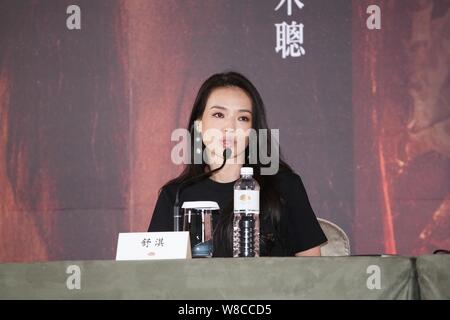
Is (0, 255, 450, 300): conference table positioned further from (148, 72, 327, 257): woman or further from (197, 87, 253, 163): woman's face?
(197, 87, 253, 163): woman's face

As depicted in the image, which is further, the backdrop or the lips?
the backdrop

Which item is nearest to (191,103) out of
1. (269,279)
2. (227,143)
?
(227,143)

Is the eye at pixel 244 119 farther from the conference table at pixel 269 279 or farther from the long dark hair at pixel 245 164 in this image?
the conference table at pixel 269 279

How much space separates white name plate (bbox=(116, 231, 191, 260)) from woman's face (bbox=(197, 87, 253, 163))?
0.72m

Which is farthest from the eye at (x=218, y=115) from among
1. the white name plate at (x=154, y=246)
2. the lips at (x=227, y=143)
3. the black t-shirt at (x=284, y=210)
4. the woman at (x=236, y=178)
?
the white name plate at (x=154, y=246)

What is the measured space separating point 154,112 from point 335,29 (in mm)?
851

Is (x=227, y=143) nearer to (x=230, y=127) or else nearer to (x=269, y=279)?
(x=230, y=127)

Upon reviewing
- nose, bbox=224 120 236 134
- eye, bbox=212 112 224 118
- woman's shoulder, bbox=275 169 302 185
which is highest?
eye, bbox=212 112 224 118

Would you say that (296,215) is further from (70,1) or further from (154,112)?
(70,1)

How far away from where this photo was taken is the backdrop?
9.36 feet

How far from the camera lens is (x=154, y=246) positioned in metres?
1.47

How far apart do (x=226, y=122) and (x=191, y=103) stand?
0.76m

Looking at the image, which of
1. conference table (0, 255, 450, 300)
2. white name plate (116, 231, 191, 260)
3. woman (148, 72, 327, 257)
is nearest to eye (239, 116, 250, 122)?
woman (148, 72, 327, 257)
